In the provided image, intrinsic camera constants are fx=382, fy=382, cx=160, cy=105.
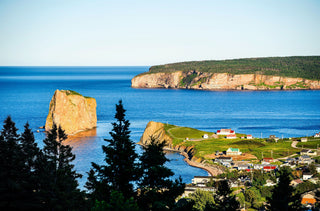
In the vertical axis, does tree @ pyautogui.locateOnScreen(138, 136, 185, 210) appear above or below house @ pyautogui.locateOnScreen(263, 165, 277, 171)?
above

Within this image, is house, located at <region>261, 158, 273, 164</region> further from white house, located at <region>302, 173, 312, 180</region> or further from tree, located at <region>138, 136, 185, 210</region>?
tree, located at <region>138, 136, 185, 210</region>

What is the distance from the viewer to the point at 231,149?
271 ft

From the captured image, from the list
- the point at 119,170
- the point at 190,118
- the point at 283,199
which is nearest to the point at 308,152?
the point at 190,118

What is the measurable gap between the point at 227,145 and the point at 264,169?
2084 centimetres

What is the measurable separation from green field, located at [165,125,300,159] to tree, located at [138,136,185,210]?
60.1 m

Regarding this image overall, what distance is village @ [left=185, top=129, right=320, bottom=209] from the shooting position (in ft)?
186

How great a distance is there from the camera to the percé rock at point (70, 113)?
11100 centimetres

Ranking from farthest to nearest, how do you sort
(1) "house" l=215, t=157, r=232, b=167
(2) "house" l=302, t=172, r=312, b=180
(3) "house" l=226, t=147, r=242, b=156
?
(3) "house" l=226, t=147, r=242, b=156 → (1) "house" l=215, t=157, r=232, b=167 → (2) "house" l=302, t=172, r=312, b=180

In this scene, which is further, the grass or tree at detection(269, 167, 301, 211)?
the grass

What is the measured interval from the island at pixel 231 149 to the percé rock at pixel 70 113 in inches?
1018

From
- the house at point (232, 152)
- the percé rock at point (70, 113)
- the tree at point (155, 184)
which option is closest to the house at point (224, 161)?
the house at point (232, 152)

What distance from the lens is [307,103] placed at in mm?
Result: 183375

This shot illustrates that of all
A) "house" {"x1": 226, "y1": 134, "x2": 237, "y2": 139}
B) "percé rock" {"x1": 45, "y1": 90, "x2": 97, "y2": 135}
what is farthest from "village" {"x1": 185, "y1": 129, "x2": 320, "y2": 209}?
"percé rock" {"x1": 45, "y1": 90, "x2": 97, "y2": 135}

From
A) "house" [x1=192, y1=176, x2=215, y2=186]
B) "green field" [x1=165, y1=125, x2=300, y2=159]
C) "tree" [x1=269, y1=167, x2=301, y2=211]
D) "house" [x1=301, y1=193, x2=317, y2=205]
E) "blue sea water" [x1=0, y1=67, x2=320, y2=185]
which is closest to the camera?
"tree" [x1=269, y1=167, x2=301, y2=211]
